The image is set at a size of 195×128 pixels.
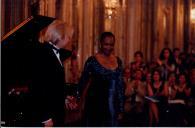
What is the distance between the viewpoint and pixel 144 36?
21.1ft

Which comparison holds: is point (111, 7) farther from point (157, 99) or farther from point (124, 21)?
point (157, 99)

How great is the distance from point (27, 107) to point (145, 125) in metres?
2.31

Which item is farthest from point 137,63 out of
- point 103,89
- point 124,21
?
point 103,89

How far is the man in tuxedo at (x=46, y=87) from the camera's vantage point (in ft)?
11.1

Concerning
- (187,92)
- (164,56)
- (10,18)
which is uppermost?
(10,18)

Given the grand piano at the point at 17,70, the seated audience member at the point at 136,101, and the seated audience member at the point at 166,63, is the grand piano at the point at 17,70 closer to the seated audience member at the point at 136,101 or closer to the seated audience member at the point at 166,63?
the seated audience member at the point at 136,101

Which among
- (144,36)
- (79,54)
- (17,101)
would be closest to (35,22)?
(17,101)

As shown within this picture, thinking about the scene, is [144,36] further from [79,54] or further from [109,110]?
[109,110]

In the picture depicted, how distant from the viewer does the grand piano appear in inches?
137

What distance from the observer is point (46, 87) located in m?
3.38

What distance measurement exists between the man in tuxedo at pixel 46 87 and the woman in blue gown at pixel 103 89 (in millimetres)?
1003

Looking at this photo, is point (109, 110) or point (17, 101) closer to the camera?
point (17, 101)

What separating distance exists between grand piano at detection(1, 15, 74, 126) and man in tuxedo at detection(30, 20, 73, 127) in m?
0.07

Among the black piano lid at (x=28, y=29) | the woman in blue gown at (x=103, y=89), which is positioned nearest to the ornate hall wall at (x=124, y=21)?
the woman in blue gown at (x=103, y=89)
